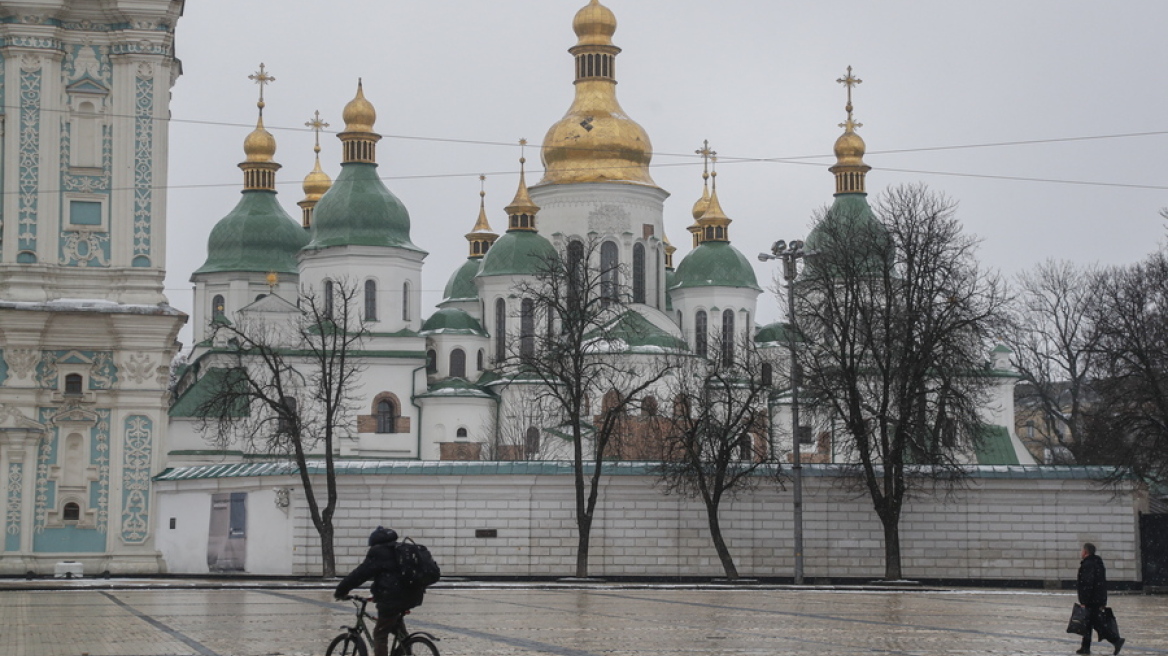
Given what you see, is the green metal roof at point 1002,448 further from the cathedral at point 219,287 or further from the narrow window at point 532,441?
the narrow window at point 532,441

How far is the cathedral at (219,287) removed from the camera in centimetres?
3888

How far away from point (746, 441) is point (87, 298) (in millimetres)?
14759

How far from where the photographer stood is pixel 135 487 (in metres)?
39.6

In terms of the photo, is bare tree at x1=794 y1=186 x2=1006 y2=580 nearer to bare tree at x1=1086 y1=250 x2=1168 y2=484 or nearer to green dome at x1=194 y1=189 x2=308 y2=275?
bare tree at x1=1086 y1=250 x2=1168 y2=484

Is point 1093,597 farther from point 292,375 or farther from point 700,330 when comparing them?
point 700,330

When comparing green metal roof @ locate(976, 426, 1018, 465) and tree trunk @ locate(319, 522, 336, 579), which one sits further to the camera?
green metal roof @ locate(976, 426, 1018, 465)

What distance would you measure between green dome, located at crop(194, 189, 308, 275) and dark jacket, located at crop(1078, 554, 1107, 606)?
62.9 m

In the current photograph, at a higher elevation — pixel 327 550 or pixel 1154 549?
pixel 1154 549

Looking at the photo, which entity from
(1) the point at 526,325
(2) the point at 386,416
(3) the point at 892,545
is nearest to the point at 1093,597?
(3) the point at 892,545

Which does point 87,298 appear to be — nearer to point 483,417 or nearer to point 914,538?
point 914,538

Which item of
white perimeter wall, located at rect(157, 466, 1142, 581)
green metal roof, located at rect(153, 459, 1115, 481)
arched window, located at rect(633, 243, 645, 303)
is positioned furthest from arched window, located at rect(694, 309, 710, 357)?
white perimeter wall, located at rect(157, 466, 1142, 581)

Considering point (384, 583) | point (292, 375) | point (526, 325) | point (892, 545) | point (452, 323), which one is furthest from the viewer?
point (452, 323)

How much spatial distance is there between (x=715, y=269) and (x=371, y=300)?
15.4 metres

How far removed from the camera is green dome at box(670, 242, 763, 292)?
259ft
